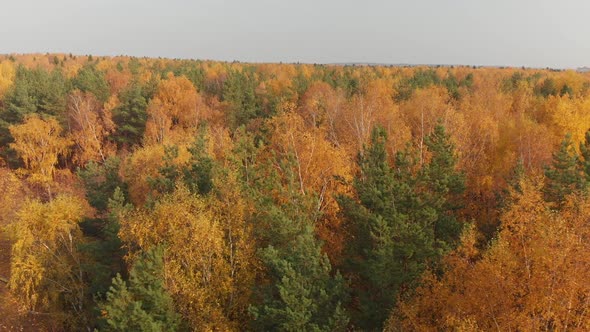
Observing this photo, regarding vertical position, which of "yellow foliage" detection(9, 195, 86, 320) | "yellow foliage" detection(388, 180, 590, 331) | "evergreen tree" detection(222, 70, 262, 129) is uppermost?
"evergreen tree" detection(222, 70, 262, 129)

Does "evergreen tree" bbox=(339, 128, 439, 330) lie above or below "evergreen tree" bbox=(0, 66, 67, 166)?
below

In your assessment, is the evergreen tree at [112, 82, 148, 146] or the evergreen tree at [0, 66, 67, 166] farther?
the evergreen tree at [0, 66, 67, 166]

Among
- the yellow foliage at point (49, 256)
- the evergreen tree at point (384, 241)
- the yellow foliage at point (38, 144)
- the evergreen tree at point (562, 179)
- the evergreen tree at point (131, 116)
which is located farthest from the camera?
the evergreen tree at point (131, 116)

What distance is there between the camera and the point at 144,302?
768 inches

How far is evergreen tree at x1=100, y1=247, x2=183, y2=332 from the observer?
59.2 feet

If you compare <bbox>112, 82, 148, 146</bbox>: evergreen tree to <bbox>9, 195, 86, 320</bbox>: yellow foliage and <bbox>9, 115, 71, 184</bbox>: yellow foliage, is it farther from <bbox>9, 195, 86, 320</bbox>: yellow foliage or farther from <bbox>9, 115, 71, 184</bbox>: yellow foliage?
A: <bbox>9, 195, 86, 320</bbox>: yellow foliage

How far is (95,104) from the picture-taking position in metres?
58.5

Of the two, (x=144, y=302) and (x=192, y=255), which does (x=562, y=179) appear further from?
(x=144, y=302)

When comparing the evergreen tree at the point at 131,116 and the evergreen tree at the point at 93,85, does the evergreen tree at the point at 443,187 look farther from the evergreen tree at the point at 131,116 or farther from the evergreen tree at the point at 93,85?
the evergreen tree at the point at 93,85

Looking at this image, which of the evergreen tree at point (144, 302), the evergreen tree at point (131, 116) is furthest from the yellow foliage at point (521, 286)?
the evergreen tree at point (131, 116)

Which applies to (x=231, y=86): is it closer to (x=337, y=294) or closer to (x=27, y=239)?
(x=27, y=239)

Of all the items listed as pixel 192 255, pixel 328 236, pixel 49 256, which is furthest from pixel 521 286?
pixel 49 256

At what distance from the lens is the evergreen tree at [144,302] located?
1803 centimetres

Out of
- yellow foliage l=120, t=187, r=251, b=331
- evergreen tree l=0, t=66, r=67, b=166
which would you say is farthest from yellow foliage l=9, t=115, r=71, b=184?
yellow foliage l=120, t=187, r=251, b=331
